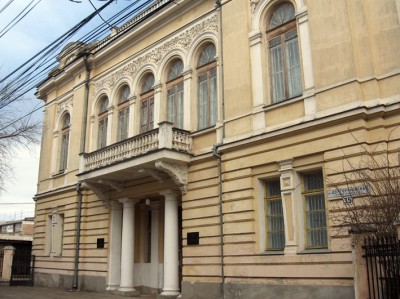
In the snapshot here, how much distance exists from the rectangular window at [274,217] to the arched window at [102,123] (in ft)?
33.7

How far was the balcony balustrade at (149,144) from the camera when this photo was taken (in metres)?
15.4

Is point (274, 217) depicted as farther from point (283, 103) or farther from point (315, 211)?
point (283, 103)

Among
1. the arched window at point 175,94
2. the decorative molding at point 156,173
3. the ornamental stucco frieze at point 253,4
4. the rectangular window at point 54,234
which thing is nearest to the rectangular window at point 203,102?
the arched window at point 175,94

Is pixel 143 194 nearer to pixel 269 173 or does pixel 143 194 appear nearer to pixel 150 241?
pixel 150 241

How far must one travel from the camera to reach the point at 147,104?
19.3m

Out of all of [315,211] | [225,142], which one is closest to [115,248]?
[225,142]

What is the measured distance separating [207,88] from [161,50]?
339cm

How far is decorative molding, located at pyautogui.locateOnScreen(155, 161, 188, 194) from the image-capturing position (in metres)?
15.4

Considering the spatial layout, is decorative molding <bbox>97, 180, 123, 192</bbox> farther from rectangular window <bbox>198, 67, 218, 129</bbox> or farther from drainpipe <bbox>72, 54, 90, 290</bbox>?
rectangular window <bbox>198, 67, 218, 129</bbox>

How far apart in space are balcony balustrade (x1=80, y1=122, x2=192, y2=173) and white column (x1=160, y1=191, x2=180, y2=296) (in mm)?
1937

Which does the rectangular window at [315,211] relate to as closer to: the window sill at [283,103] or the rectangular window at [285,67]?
the window sill at [283,103]

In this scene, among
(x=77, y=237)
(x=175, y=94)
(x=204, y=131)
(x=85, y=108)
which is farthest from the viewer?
(x=85, y=108)

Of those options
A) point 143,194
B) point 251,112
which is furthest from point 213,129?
point 143,194

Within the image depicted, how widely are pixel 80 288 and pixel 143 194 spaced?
19.2 ft
